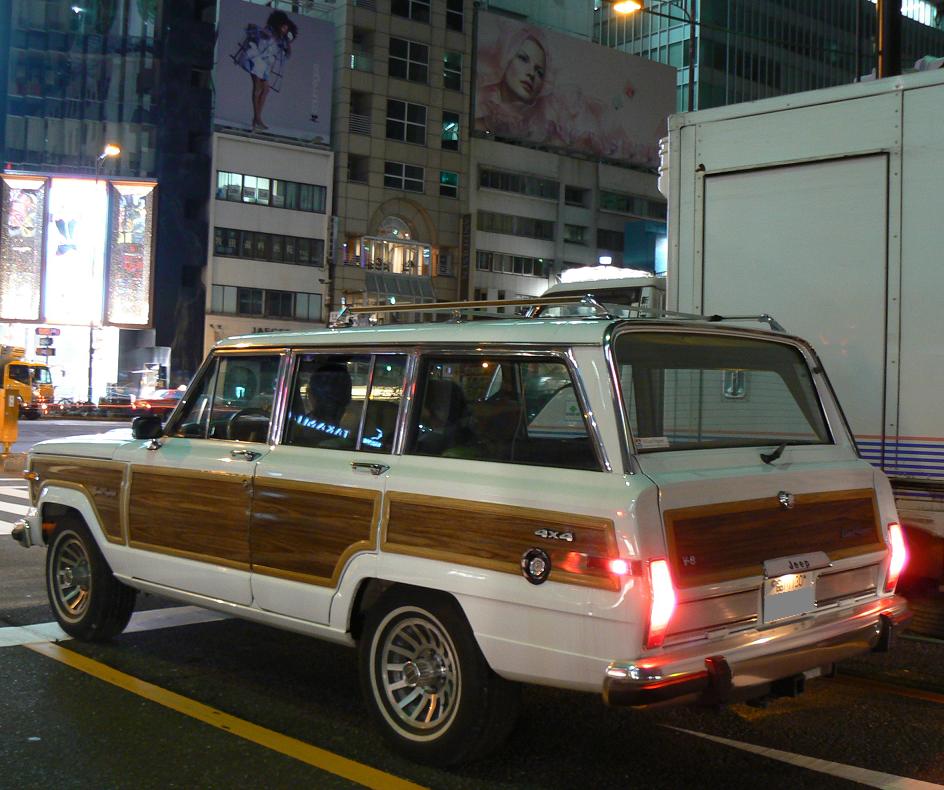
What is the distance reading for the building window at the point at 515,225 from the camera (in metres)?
68.6

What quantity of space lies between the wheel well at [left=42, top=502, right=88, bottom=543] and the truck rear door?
12.1 ft

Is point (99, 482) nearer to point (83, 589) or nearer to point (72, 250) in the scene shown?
point (83, 589)

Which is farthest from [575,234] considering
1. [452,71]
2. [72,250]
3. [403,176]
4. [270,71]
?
[72,250]

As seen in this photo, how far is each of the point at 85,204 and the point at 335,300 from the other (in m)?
14.4

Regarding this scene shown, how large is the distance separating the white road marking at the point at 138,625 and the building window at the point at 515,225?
61911 millimetres

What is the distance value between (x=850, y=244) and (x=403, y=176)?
199ft

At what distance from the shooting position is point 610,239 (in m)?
75.4

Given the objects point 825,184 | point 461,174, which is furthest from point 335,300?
point 825,184

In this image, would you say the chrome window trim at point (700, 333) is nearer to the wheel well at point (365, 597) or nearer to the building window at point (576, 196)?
the wheel well at point (365, 597)

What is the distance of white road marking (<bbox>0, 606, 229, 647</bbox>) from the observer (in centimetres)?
649

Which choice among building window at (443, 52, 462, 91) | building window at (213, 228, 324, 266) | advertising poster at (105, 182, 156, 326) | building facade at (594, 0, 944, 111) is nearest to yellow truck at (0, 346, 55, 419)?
advertising poster at (105, 182, 156, 326)

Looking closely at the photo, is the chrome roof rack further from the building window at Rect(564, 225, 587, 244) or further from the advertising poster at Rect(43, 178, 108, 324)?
the building window at Rect(564, 225, 587, 244)

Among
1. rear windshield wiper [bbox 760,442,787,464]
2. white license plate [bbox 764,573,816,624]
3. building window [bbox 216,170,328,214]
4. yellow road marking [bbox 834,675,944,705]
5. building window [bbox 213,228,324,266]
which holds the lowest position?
yellow road marking [bbox 834,675,944,705]

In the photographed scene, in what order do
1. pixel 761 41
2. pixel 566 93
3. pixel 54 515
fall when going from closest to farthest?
1. pixel 54 515
2. pixel 566 93
3. pixel 761 41
